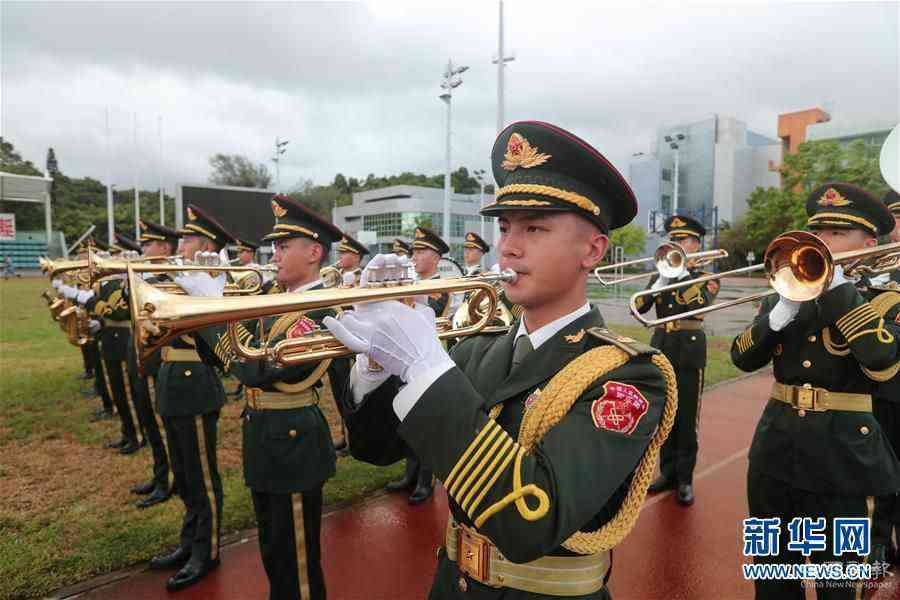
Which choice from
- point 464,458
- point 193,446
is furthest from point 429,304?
point 464,458

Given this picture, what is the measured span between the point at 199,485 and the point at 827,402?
446 centimetres

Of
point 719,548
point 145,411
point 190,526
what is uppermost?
point 145,411

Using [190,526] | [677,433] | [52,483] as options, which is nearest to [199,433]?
[190,526]

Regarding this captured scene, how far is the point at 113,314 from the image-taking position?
7000mm

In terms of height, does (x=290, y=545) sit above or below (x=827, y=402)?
below

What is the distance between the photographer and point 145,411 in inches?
233

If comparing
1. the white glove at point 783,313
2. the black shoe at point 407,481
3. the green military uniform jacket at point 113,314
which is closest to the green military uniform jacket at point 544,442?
the white glove at point 783,313

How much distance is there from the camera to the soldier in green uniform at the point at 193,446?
14.0 ft

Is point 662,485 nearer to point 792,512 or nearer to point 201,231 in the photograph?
point 792,512

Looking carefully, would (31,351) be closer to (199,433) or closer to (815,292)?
(199,433)

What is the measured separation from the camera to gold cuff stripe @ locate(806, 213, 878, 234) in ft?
11.2

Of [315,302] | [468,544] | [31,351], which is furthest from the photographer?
[31,351]

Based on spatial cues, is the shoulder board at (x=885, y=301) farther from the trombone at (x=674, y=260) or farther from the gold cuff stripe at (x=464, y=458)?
the gold cuff stripe at (x=464, y=458)

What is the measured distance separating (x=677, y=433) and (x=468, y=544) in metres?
Answer: 4.77
